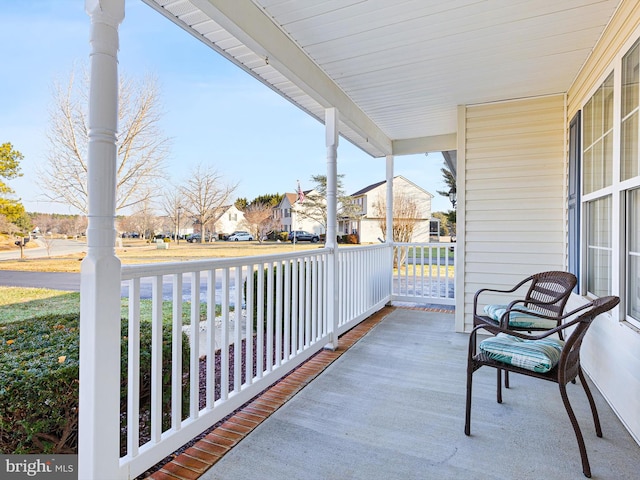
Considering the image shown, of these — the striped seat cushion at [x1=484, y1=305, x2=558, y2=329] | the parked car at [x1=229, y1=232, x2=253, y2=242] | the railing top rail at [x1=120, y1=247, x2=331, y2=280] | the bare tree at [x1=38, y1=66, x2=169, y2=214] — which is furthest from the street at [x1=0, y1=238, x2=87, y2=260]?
the striped seat cushion at [x1=484, y1=305, x2=558, y2=329]

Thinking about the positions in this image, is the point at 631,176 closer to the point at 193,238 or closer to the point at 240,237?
the point at 193,238

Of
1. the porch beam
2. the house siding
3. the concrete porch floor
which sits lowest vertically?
the concrete porch floor

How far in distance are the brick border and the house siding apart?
6.74ft

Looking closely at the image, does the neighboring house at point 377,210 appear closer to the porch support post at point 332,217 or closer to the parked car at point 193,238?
the porch support post at point 332,217

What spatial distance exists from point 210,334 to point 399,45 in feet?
8.39

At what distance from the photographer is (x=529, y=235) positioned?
400 cm

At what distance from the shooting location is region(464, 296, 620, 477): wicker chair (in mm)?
1822

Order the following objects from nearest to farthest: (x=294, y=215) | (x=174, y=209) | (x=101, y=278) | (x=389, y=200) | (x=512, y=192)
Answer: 1. (x=101, y=278)
2. (x=174, y=209)
3. (x=512, y=192)
4. (x=294, y=215)
5. (x=389, y=200)

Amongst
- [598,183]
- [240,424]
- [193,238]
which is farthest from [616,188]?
[193,238]

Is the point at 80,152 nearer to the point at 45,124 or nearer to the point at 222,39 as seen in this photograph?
the point at 45,124

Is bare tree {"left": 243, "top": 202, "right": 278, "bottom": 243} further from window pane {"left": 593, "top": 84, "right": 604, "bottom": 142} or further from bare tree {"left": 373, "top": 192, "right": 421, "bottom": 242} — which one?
bare tree {"left": 373, "top": 192, "right": 421, "bottom": 242}

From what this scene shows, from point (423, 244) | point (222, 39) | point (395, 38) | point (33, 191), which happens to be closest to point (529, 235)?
point (423, 244)

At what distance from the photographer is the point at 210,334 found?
6.76ft

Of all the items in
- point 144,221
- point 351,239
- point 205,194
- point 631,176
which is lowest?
point 351,239
